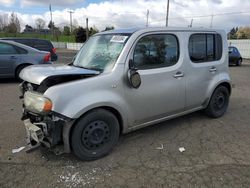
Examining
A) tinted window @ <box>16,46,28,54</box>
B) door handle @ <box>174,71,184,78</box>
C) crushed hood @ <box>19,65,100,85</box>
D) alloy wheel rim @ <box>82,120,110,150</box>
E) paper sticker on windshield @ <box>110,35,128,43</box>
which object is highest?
paper sticker on windshield @ <box>110,35,128,43</box>

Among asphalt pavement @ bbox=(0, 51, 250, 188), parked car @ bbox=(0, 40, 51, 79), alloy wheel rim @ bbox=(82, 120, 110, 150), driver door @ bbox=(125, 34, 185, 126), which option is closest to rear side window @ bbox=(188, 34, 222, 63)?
driver door @ bbox=(125, 34, 185, 126)

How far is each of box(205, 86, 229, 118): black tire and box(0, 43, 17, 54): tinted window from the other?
23.6 feet

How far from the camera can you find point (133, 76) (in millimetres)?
3541

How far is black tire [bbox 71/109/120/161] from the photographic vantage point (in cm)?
326

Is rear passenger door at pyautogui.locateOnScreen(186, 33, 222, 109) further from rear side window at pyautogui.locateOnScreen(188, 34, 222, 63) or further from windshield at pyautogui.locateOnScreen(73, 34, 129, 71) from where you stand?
windshield at pyautogui.locateOnScreen(73, 34, 129, 71)

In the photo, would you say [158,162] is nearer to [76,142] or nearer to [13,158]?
[76,142]

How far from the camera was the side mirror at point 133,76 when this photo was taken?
3.54 metres

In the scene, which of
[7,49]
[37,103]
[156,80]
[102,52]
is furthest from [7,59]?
[156,80]

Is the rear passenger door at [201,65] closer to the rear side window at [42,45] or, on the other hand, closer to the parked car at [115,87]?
the parked car at [115,87]

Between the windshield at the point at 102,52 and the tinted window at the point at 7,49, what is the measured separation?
18.6ft

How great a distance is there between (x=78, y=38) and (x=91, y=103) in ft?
194

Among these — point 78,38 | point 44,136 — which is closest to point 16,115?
point 44,136

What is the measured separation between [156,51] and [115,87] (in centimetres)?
99

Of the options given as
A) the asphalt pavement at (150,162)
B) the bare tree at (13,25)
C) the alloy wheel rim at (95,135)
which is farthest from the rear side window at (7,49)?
the bare tree at (13,25)
